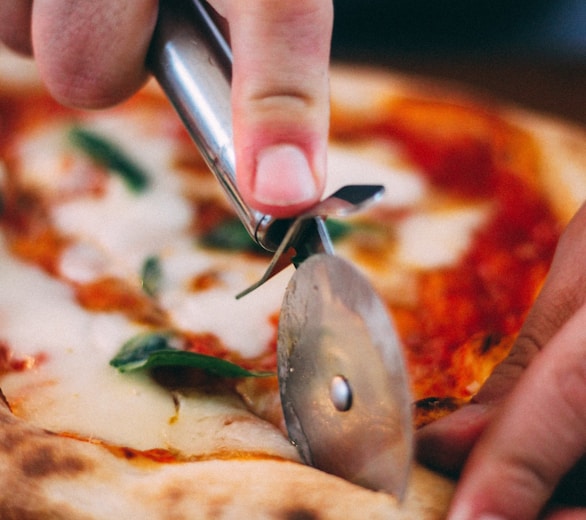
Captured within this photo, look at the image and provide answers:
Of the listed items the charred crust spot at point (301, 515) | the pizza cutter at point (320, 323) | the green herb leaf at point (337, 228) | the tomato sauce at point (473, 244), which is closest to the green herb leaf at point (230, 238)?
the green herb leaf at point (337, 228)

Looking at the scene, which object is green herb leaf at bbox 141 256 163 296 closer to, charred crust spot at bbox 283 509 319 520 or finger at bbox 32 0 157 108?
finger at bbox 32 0 157 108

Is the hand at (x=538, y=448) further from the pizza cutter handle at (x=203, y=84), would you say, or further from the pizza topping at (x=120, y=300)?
the pizza topping at (x=120, y=300)

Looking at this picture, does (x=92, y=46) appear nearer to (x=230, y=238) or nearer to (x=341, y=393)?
(x=230, y=238)

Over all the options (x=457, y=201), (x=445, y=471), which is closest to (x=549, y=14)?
(x=457, y=201)

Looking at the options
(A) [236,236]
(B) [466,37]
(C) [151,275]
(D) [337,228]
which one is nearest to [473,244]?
(D) [337,228]

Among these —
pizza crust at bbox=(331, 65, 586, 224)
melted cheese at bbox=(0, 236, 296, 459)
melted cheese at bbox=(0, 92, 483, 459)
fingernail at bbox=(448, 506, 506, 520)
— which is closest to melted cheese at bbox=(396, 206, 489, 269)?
melted cheese at bbox=(0, 92, 483, 459)

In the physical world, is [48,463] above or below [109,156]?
above

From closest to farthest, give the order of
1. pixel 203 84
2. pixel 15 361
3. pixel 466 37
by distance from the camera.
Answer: pixel 203 84, pixel 15 361, pixel 466 37
